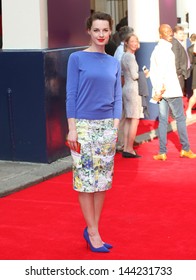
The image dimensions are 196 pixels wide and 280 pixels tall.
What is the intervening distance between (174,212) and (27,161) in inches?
116

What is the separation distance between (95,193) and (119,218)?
1.25 meters

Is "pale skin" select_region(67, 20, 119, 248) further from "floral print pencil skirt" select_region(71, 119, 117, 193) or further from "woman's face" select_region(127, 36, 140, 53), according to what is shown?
"woman's face" select_region(127, 36, 140, 53)

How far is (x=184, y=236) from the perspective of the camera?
650cm

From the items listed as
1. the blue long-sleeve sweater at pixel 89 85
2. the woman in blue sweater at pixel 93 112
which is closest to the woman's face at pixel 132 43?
the woman in blue sweater at pixel 93 112

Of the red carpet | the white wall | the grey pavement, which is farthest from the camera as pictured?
the white wall

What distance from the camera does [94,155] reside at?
586 centimetres

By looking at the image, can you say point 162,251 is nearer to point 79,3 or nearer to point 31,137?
point 31,137

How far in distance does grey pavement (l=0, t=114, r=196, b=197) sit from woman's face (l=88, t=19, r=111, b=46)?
9.32ft

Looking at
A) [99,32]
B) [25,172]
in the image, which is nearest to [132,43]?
[25,172]

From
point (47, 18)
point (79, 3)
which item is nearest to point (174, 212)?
point (47, 18)

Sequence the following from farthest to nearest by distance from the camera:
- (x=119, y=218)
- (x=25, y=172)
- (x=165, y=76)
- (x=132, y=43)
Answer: (x=132, y=43) → (x=165, y=76) → (x=25, y=172) → (x=119, y=218)

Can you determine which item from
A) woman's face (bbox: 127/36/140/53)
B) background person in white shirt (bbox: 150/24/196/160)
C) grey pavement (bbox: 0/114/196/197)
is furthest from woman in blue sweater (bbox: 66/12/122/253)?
woman's face (bbox: 127/36/140/53)

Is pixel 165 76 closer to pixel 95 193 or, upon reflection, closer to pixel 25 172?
pixel 25 172

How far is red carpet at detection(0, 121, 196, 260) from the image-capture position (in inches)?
241
